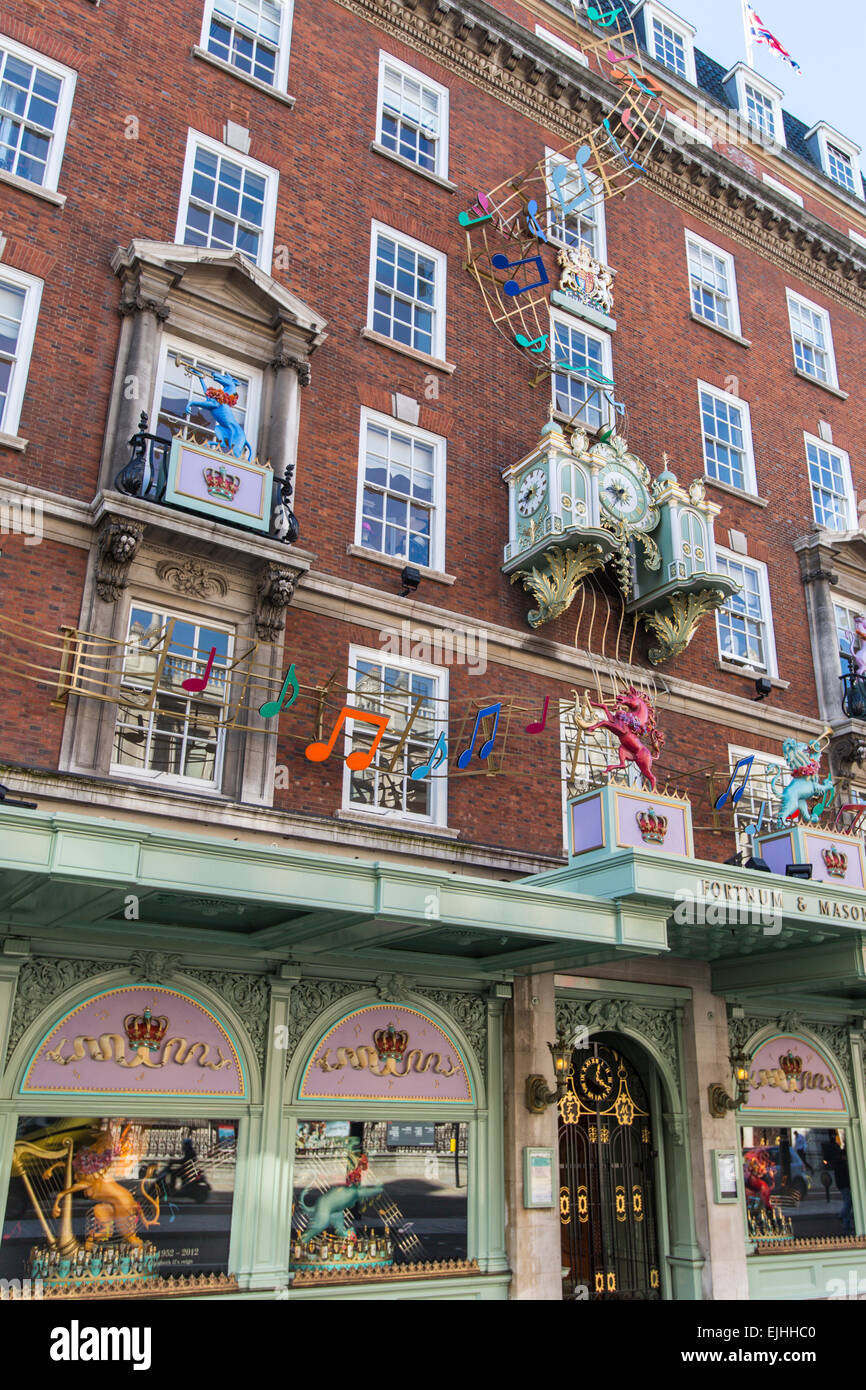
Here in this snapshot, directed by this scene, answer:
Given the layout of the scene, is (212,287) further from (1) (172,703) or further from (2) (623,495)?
(2) (623,495)

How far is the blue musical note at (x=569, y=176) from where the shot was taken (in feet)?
65.3

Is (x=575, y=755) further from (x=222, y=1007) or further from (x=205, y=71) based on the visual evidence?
(x=205, y=71)

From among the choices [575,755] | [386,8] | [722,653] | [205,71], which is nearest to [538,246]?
[386,8]

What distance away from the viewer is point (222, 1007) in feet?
40.8

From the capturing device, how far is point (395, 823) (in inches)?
574

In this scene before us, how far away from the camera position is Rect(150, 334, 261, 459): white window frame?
47.8 feet

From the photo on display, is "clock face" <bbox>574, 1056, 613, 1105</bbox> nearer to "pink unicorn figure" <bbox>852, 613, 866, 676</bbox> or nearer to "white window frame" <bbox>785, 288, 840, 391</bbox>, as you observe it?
"pink unicorn figure" <bbox>852, 613, 866, 676</bbox>

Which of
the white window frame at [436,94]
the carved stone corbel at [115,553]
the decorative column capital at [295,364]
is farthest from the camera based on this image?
the white window frame at [436,94]

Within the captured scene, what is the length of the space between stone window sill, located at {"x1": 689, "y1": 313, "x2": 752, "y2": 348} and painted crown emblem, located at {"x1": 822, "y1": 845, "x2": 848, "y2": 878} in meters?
11.8

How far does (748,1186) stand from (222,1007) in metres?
9.23

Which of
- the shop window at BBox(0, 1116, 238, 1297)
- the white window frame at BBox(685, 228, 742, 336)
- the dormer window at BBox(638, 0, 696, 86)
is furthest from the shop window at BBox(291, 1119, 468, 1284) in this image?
the dormer window at BBox(638, 0, 696, 86)

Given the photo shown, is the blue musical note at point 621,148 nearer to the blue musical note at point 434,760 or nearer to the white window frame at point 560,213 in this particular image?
the white window frame at point 560,213

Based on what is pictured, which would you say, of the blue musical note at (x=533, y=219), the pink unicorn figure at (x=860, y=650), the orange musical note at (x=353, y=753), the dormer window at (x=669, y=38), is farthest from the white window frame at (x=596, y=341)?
the dormer window at (x=669, y=38)

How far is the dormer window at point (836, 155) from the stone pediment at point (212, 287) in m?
19.7
